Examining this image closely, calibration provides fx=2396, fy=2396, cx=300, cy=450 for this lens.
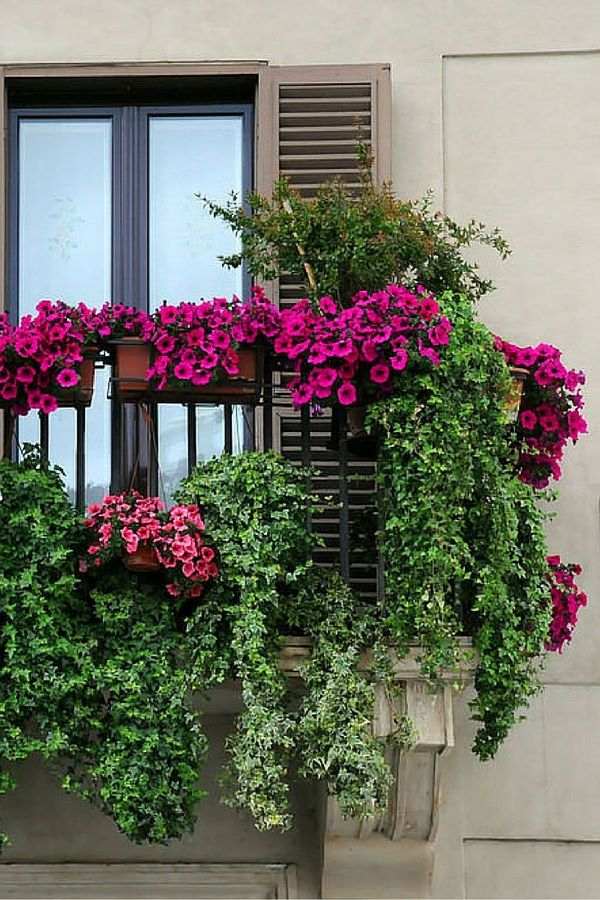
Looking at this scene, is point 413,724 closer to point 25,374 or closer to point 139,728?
point 139,728

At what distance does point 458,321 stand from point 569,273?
1244 millimetres

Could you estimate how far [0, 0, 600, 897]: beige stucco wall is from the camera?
809 cm

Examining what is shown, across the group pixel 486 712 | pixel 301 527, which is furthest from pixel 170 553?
pixel 486 712

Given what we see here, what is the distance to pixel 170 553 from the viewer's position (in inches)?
288

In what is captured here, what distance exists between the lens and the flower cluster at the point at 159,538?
7.32 meters

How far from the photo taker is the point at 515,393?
7.77 metres

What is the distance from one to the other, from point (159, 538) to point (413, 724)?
975mm

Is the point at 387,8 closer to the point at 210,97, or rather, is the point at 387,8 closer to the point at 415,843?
the point at 210,97

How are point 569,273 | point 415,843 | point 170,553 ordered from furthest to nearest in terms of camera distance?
1. point 569,273
2. point 415,843
3. point 170,553

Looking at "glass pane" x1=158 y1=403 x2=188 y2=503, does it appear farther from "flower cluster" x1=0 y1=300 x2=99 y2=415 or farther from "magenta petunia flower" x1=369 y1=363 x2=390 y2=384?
"magenta petunia flower" x1=369 y1=363 x2=390 y2=384

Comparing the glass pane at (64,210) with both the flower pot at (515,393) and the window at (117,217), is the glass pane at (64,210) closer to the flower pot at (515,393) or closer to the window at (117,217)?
the window at (117,217)

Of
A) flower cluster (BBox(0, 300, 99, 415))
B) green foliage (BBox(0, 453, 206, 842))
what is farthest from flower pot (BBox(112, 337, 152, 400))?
green foliage (BBox(0, 453, 206, 842))

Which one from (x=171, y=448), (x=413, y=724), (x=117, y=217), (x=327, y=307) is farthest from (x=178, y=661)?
(x=117, y=217)

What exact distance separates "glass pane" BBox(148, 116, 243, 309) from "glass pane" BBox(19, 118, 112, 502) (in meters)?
0.18
